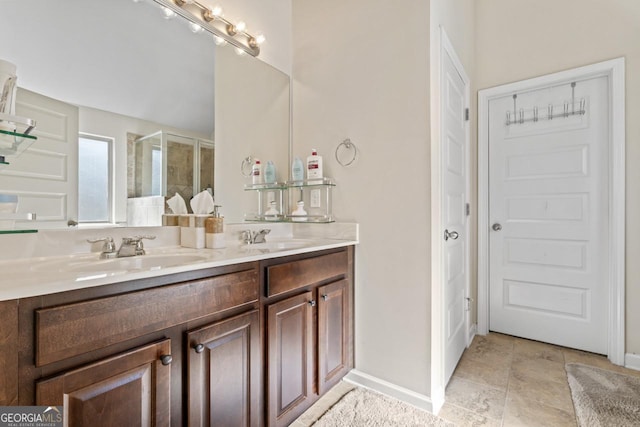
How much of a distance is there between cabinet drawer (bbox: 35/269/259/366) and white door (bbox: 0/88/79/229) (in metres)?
0.58

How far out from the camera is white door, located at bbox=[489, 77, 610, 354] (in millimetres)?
2172

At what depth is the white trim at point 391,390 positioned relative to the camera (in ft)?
5.12

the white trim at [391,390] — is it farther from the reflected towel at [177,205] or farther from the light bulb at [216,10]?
the light bulb at [216,10]

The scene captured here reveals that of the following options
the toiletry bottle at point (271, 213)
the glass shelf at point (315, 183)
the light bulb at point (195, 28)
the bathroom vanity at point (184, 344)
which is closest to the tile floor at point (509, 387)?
the bathroom vanity at point (184, 344)

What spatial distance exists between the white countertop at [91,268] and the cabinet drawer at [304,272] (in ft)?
0.20

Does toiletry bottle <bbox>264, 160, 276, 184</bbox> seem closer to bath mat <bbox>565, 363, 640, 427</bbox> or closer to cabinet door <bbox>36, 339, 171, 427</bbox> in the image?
cabinet door <bbox>36, 339, 171, 427</bbox>

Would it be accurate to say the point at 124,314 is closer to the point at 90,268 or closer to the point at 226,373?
the point at 90,268

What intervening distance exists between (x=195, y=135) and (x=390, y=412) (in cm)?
183

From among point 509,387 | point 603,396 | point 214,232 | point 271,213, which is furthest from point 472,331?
point 214,232

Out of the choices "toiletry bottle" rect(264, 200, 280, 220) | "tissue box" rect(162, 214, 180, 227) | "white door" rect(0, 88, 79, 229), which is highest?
"white door" rect(0, 88, 79, 229)

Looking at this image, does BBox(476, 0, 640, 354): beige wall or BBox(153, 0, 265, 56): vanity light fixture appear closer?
BBox(153, 0, 265, 56): vanity light fixture

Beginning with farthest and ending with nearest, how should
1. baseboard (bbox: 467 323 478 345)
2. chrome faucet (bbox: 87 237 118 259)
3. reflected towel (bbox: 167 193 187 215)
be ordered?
baseboard (bbox: 467 323 478 345) < reflected towel (bbox: 167 193 187 215) < chrome faucet (bbox: 87 237 118 259)

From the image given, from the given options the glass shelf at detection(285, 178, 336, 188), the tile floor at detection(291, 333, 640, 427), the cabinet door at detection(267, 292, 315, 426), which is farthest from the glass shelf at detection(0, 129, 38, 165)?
the tile floor at detection(291, 333, 640, 427)

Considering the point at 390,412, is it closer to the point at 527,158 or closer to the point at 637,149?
the point at 527,158
